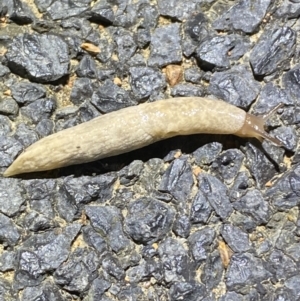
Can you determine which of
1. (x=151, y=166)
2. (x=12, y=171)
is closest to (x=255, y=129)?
(x=151, y=166)

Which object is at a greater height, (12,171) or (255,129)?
(255,129)

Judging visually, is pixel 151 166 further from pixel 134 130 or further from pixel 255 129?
pixel 255 129

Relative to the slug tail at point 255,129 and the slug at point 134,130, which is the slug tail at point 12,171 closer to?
the slug at point 134,130

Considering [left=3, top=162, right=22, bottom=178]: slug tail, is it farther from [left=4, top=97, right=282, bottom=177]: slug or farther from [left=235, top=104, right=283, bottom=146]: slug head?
[left=235, top=104, right=283, bottom=146]: slug head

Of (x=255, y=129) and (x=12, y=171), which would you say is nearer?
(x=12, y=171)

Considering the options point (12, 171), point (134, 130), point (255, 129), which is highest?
point (255, 129)

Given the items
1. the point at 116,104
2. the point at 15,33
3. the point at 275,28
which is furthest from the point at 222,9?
the point at 15,33
